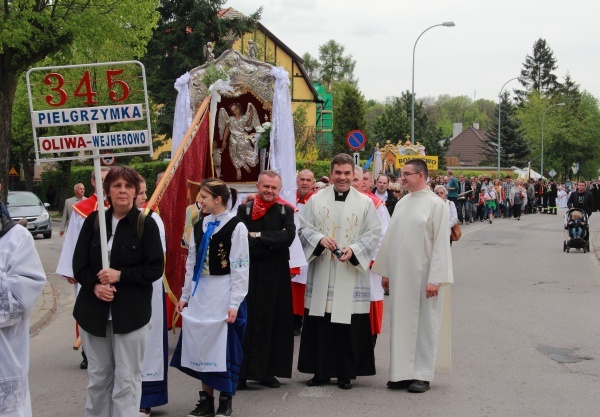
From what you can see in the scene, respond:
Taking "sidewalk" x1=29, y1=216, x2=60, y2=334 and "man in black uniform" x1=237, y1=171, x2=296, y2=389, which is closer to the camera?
"man in black uniform" x1=237, y1=171, x2=296, y2=389

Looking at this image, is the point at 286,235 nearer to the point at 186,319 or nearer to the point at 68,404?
the point at 186,319

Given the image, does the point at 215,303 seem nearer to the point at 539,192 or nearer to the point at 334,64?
the point at 539,192

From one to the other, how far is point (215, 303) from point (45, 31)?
12.4 metres

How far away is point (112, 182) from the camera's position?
18.4 feet

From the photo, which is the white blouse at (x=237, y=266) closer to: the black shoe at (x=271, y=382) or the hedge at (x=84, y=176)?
the black shoe at (x=271, y=382)

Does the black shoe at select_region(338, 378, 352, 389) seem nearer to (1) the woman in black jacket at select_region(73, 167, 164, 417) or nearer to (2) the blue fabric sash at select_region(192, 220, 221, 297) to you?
(2) the blue fabric sash at select_region(192, 220, 221, 297)

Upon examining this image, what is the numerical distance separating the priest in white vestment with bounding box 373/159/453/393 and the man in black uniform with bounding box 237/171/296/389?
95cm

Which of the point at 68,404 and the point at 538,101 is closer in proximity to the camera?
the point at 68,404

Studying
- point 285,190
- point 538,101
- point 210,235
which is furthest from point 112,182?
point 538,101

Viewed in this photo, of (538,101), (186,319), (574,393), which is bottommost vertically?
(574,393)

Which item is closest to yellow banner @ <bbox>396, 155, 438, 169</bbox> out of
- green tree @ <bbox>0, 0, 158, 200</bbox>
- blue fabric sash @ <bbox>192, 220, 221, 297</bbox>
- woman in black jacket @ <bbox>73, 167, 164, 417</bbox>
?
green tree @ <bbox>0, 0, 158, 200</bbox>

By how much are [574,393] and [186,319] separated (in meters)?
3.44

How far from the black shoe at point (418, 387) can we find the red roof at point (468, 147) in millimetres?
94847

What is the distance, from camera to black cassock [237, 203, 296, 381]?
298 inches
